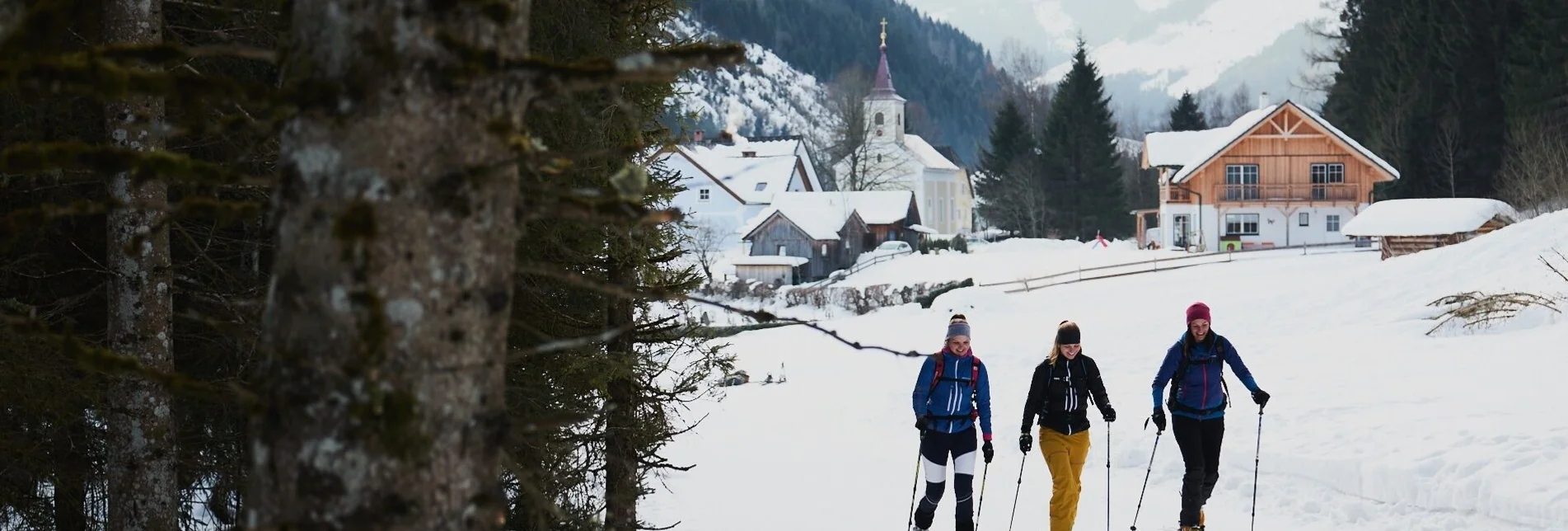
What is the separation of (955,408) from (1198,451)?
1852mm

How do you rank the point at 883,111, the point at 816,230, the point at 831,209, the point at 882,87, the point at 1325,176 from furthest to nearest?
the point at 882,87 < the point at 883,111 < the point at 831,209 < the point at 816,230 < the point at 1325,176

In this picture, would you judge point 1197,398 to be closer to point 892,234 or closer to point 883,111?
point 892,234

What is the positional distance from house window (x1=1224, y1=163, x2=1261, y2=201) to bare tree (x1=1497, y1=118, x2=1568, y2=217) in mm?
10076

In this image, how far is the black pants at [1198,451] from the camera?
29.8ft

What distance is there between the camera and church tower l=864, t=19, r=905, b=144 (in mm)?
90250

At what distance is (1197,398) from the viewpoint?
29.6 feet

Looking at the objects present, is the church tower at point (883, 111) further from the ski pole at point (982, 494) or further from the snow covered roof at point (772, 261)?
the ski pole at point (982, 494)

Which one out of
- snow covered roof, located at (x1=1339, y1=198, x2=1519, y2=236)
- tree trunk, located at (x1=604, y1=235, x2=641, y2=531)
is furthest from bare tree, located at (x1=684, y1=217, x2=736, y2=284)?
tree trunk, located at (x1=604, y1=235, x2=641, y2=531)

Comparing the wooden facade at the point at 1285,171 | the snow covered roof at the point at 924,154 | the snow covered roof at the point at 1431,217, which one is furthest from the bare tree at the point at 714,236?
the snow covered roof at the point at 1431,217

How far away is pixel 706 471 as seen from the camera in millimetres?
15820

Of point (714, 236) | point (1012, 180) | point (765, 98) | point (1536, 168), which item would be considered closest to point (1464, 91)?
point (1536, 168)

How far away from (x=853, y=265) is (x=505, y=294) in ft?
193

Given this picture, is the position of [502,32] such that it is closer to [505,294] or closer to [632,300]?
[505,294]

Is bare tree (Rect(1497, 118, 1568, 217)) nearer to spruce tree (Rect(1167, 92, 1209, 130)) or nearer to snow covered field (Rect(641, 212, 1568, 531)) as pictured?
snow covered field (Rect(641, 212, 1568, 531))
